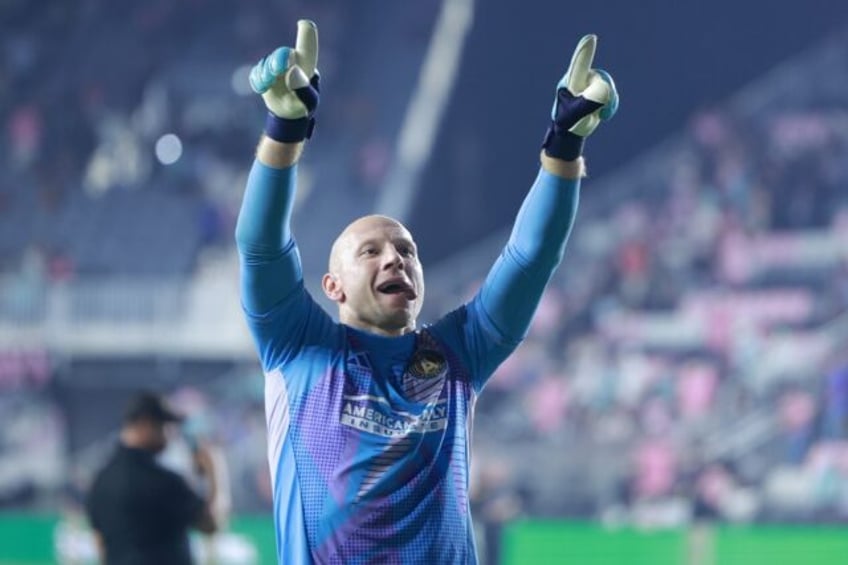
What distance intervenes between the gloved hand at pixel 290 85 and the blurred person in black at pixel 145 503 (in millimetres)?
3024

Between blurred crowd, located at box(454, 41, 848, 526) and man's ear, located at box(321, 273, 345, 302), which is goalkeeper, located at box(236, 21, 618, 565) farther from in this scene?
blurred crowd, located at box(454, 41, 848, 526)

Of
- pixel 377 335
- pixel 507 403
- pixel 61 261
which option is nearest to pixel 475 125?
pixel 507 403

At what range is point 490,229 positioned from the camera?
506 inches

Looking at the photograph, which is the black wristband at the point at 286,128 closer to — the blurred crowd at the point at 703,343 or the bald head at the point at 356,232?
the bald head at the point at 356,232

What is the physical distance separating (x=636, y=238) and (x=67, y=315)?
4.94 metres

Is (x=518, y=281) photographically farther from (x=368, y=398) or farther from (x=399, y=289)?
(x=368, y=398)

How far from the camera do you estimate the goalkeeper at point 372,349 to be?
8.46ft

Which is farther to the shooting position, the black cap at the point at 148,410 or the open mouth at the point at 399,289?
the black cap at the point at 148,410

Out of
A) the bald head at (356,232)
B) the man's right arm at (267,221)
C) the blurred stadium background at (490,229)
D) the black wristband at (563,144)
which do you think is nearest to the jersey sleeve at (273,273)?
the man's right arm at (267,221)

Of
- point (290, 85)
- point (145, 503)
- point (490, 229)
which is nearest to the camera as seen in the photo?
point (290, 85)

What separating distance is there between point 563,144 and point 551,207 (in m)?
0.11

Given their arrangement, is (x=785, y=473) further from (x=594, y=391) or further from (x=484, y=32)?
(x=484, y=32)

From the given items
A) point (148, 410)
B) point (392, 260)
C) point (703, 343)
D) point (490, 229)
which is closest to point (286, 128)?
point (392, 260)

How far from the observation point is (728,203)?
12312 millimetres
